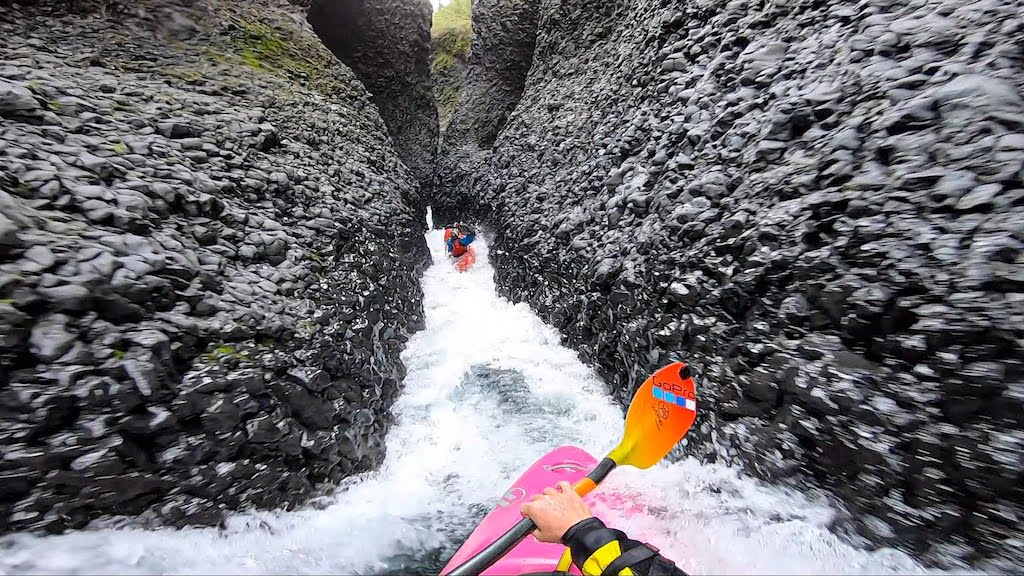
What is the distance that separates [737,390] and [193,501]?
2927mm

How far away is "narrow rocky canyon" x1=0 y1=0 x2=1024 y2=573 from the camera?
71.8 inches

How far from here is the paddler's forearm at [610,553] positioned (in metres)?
1.56

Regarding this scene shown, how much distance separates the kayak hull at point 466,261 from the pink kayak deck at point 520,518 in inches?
215

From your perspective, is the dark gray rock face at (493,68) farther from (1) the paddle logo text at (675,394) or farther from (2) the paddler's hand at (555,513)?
(2) the paddler's hand at (555,513)

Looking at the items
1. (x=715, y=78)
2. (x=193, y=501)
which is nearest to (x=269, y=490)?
(x=193, y=501)

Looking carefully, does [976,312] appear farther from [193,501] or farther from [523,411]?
[193,501]

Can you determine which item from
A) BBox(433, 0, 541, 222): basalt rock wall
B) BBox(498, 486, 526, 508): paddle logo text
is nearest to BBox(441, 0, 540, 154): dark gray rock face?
BBox(433, 0, 541, 222): basalt rock wall

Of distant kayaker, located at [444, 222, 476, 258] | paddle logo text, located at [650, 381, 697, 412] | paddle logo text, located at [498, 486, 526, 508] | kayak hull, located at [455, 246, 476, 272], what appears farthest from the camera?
distant kayaker, located at [444, 222, 476, 258]

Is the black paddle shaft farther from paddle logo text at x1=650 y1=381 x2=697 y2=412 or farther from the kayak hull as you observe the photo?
the kayak hull

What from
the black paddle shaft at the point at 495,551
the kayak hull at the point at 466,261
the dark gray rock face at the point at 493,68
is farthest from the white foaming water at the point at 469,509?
the dark gray rock face at the point at 493,68

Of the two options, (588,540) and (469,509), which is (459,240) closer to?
Answer: (469,509)

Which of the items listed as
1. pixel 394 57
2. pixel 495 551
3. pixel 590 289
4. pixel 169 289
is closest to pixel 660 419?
pixel 495 551

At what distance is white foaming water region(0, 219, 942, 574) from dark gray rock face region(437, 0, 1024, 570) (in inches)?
8.4

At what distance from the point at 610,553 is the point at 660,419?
1080 mm
